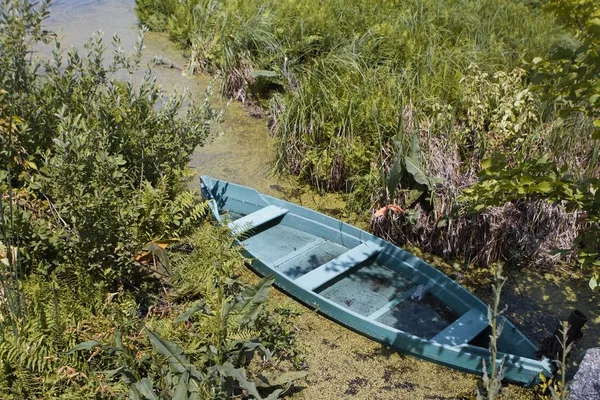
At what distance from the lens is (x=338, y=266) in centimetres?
516

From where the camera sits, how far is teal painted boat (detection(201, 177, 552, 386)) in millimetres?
4328

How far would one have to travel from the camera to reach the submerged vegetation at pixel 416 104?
17.6 ft

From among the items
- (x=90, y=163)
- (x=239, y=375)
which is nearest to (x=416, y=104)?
(x=90, y=163)

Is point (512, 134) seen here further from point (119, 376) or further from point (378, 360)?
point (119, 376)

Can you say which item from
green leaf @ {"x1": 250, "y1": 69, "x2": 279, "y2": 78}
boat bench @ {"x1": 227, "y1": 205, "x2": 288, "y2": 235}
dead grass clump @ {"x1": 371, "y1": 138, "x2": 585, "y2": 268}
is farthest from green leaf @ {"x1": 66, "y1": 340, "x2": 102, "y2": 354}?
green leaf @ {"x1": 250, "y1": 69, "x2": 279, "y2": 78}

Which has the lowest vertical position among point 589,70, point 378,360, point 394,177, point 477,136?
point 378,360

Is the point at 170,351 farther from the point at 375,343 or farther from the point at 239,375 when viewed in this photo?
the point at 375,343

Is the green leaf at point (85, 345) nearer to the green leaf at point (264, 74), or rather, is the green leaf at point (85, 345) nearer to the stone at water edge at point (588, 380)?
the stone at water edge at point (588, 380)

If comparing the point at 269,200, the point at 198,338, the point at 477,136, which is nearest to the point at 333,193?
the point at 269,200

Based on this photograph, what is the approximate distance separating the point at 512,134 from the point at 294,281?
7.05 feet

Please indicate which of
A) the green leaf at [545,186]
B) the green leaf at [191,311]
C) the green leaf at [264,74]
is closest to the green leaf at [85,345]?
the green leaf at [191,311]

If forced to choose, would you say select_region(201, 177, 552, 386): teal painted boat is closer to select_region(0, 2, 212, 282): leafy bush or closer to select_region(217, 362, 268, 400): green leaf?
select_region(0, 2, 212, 282): leafy bush

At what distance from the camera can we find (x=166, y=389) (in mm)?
3551

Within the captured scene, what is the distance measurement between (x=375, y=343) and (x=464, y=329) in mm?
599
